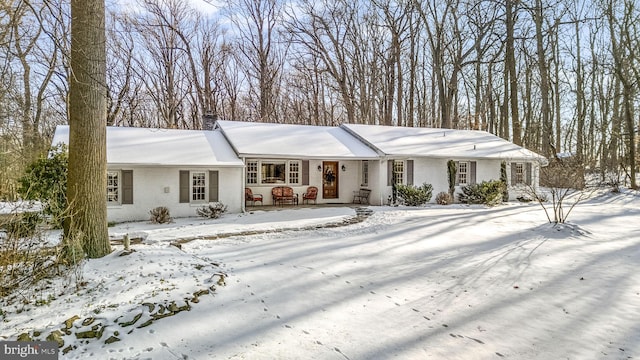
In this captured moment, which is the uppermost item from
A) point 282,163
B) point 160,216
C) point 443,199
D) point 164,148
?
point 164,148

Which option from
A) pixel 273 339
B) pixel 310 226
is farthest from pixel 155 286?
pixel 310 226

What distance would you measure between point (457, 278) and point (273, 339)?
3.66 m

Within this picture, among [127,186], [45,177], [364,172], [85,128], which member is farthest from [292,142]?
[85,128]

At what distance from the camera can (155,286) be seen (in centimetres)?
511

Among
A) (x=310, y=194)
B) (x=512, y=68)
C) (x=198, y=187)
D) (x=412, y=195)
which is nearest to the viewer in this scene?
(x=198, y=187)

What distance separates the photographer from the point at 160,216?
1128 centimetres

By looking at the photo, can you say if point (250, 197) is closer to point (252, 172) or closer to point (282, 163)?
point (252, 172)

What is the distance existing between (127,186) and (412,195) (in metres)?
10.7

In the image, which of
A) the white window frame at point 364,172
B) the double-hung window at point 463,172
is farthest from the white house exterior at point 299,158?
the double-hung window at point 463,172

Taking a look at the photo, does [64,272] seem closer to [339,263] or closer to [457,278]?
[339,263]

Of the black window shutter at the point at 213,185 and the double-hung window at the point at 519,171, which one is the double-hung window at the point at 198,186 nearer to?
the black window shutter at the point at 213,185

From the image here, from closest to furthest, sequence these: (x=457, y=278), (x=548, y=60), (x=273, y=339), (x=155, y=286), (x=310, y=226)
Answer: (x=273, y=339) → (x=155, y=286) → (x=457, y=278) → (x=310, y=226) → (x=548, y=60)

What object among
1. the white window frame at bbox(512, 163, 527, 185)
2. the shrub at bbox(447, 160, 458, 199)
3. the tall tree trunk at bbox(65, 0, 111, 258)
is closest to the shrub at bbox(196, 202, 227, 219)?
the tall tree trunk at bbox(65, 0, 111, 258)

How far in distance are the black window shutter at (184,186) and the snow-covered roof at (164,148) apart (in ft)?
1.70
